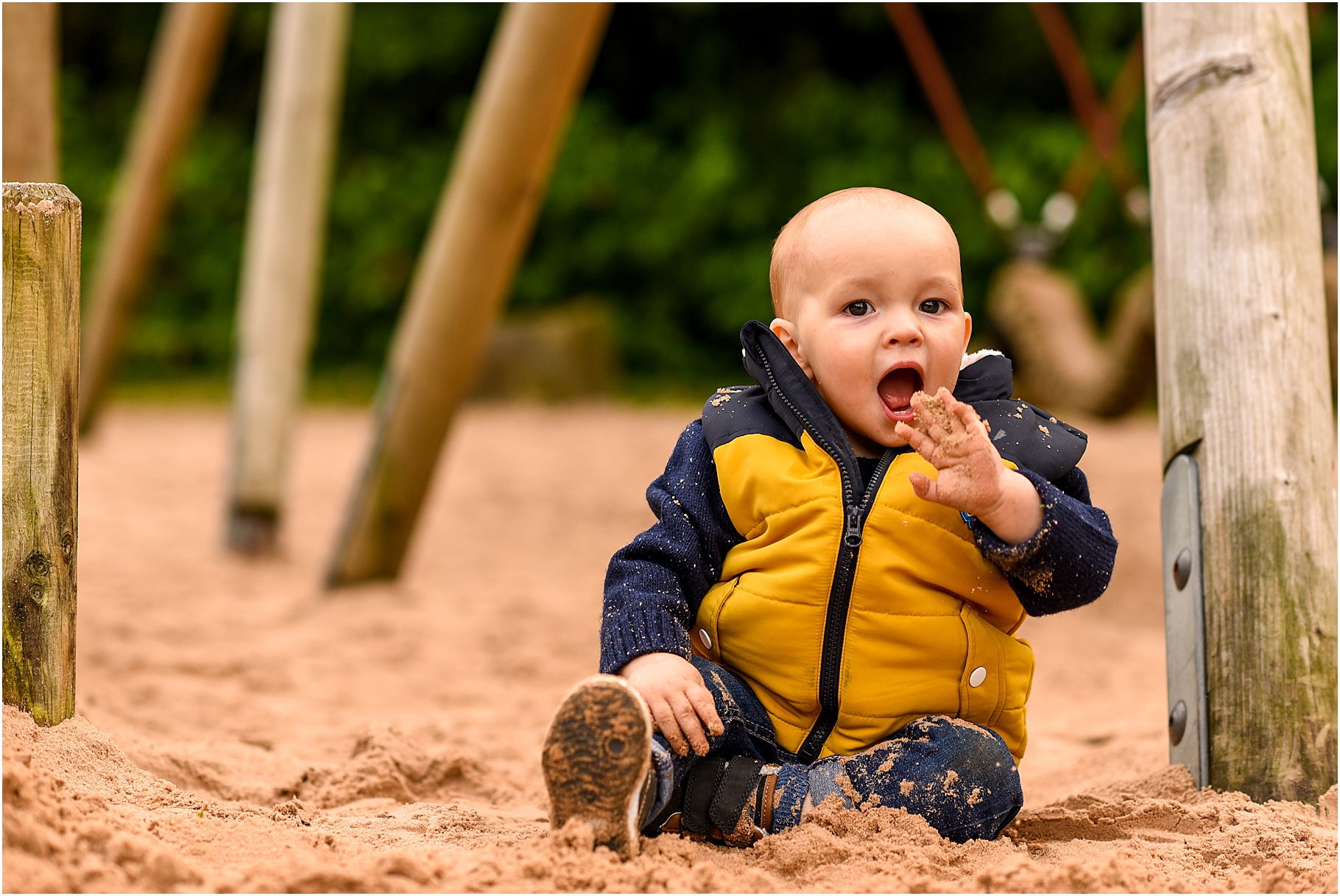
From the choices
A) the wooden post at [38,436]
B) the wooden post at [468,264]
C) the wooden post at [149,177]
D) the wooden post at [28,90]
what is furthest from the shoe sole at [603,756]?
the wooden post at [149,177]

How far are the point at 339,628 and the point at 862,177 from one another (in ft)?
25.1

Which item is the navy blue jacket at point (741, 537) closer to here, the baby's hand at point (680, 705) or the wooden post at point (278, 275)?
the baby's hand at point (680, 705)

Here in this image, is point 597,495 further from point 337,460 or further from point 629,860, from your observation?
point 629,860

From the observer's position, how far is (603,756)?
1.41m

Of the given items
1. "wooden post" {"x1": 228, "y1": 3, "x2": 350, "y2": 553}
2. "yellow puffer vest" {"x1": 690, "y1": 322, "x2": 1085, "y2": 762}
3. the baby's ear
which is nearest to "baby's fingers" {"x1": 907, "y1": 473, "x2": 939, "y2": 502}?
"yellow puffer vest" {"x1": 690, "y1": 322, "x2": 1085, "y2": 762}

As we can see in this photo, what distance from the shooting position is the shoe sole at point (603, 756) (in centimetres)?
140

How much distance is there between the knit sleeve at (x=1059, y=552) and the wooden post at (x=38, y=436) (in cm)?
109

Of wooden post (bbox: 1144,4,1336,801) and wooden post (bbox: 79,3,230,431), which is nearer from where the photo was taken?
wooden post (bbox: 1144,4,1336,801)

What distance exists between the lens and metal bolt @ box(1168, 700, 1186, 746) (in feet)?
5.99

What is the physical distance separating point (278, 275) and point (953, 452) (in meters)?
3.47

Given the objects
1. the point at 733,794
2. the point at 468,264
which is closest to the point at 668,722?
the point at 733,794

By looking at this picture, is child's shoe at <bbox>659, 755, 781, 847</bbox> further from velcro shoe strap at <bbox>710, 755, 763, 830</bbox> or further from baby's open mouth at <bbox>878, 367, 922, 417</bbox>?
baby's open mouth at <bbox>878, 367, 922, 417</bbox>

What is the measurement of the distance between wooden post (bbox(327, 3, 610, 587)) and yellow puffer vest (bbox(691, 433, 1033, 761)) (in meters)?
1.78

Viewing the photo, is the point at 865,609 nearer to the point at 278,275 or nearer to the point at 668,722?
the point at 668,722
